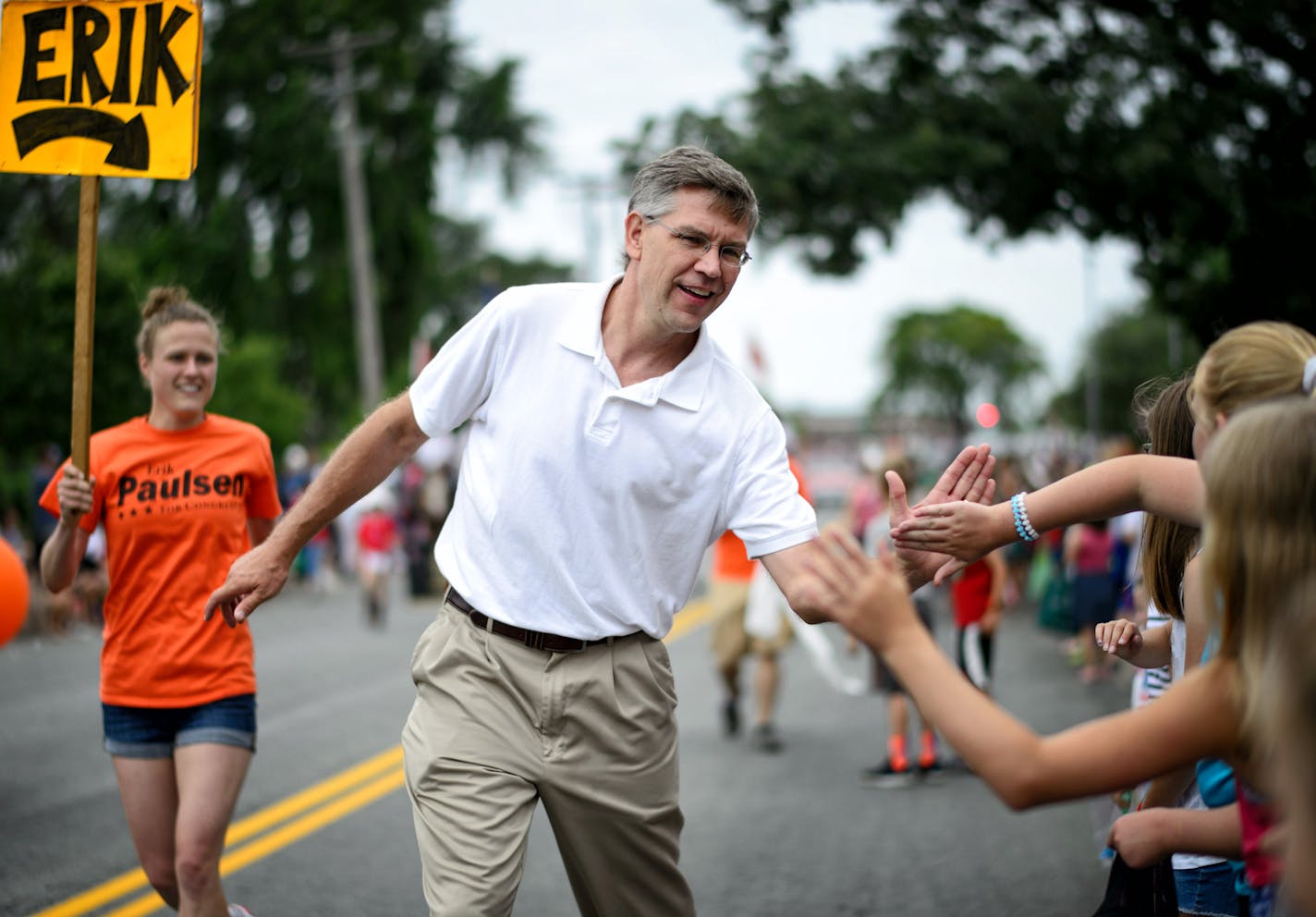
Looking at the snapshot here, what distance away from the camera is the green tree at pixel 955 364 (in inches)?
5630

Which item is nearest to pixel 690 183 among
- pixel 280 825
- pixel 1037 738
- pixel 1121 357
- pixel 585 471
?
pixel 585 471

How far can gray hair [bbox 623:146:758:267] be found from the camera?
3586 mm

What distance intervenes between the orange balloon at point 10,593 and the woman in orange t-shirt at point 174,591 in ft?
5.51

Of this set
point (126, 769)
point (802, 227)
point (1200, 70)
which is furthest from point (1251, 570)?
point (802, 227)

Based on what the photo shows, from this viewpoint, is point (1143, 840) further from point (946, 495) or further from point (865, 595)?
point (946, 495)

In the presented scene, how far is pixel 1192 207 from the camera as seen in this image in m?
13.2

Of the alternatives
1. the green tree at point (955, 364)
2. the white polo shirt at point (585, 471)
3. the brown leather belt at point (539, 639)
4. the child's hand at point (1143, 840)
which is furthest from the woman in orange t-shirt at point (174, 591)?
the green tree at point (955, 364)

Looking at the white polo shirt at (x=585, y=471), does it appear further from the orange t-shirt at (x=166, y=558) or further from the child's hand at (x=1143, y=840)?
the orange t-shirt at (x=166, y=558)

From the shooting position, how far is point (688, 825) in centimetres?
732

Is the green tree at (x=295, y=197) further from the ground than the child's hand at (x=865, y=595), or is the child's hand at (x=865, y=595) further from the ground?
the green tree at (x=295, y=197)

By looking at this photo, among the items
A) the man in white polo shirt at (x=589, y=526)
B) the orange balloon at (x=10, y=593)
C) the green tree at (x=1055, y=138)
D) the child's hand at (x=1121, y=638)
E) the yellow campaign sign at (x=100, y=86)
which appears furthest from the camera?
the green tree at (x=1055, y=138)

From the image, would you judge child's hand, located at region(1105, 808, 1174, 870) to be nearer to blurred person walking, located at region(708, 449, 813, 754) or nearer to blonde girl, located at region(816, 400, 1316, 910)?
blonde girl, located at region(816, 400, 1316, 910)

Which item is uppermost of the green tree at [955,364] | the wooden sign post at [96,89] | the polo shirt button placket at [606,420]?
the wooden sign post at [96,89]

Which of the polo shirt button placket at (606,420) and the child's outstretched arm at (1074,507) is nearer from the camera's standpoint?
the child's outstretched arm at (1074,507)
